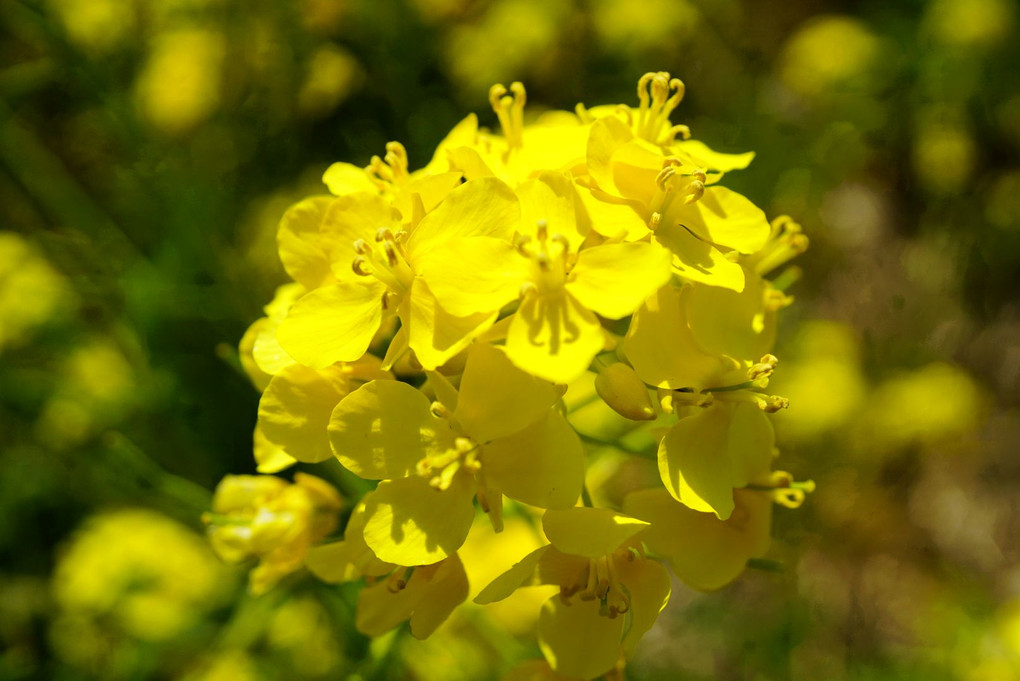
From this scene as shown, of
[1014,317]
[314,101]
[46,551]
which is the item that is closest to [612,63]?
[314,101]

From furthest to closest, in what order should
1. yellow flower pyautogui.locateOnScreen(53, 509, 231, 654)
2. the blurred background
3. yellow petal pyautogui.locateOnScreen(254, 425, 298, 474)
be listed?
the blurred background
yellow flower pyautogui.locateOnScreen(53, 509, 231, 654)
yellow petal pyautogui.locateOnScreen(254, 425, 298, 474)

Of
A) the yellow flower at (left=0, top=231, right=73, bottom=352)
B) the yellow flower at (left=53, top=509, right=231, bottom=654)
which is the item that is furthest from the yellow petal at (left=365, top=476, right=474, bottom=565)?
the yellow flower at (left=0, top=231, right=73, bottom=352)

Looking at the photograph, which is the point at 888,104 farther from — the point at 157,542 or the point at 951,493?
the point at 157,542

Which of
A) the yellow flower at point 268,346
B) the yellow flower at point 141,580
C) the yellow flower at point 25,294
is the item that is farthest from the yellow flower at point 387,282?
the yellow flower at point 25,294

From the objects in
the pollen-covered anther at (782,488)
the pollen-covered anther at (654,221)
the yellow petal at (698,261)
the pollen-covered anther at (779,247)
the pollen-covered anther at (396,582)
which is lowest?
the pollen-covered anther at (396,582)

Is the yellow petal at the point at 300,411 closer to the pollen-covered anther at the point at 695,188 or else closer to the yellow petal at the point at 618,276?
the yellow petal at the point at 618,276

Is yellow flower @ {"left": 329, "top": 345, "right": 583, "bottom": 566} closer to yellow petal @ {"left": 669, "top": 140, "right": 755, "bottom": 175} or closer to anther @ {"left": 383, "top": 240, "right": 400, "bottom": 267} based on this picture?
anther @ {"left": 383, "top": 240, "right": 400, "bottom": 267}
